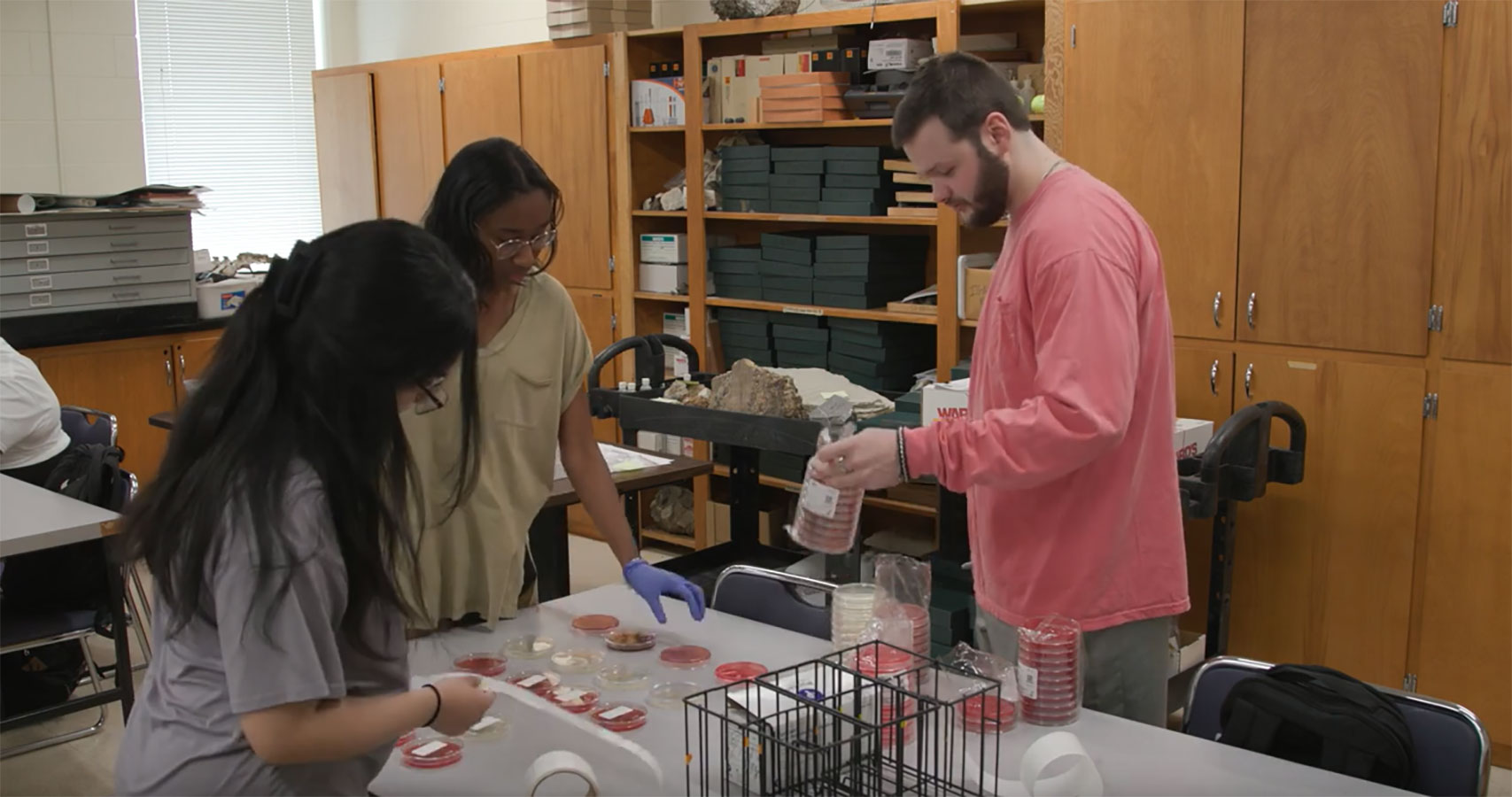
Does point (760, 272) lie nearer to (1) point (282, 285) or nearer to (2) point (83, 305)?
(2) point (83, 305)

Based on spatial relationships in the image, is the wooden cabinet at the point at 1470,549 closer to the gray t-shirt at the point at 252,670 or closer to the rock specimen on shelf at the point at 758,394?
the rock specimen on shelf at the point at 758,394

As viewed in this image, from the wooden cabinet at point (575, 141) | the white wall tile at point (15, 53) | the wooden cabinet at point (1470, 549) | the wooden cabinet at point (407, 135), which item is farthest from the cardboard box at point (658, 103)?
the wooden cabinet at point (1470, 549)

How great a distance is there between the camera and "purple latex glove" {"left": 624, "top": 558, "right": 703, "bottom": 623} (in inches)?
84.7

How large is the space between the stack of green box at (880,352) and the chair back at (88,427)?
93.0 inches

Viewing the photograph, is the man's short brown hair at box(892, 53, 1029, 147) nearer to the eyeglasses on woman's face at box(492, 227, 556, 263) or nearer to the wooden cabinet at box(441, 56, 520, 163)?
the eyeglasses on woman's face at box(492, 227, 556, 263)

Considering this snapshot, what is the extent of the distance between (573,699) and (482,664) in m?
0.21

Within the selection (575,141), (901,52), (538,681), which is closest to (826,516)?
(538,681)

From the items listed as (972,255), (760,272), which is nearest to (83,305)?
(760,272)

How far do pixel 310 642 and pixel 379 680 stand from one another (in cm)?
18

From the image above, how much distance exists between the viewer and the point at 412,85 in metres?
5.92

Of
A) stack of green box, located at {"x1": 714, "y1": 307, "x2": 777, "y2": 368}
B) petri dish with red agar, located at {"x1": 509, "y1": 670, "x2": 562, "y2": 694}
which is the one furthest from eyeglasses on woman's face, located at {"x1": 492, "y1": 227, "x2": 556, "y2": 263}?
stack of green box, located at {"x1": 714, "y1": 307, "x2": 777, "y2": 368}

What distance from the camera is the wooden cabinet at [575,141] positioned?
204 inches

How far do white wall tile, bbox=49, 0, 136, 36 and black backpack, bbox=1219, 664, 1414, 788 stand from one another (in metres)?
5.73

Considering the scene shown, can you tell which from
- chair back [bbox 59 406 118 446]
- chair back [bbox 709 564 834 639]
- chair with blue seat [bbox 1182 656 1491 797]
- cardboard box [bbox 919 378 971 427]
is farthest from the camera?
chair back [bbox 59 406 118 446]
